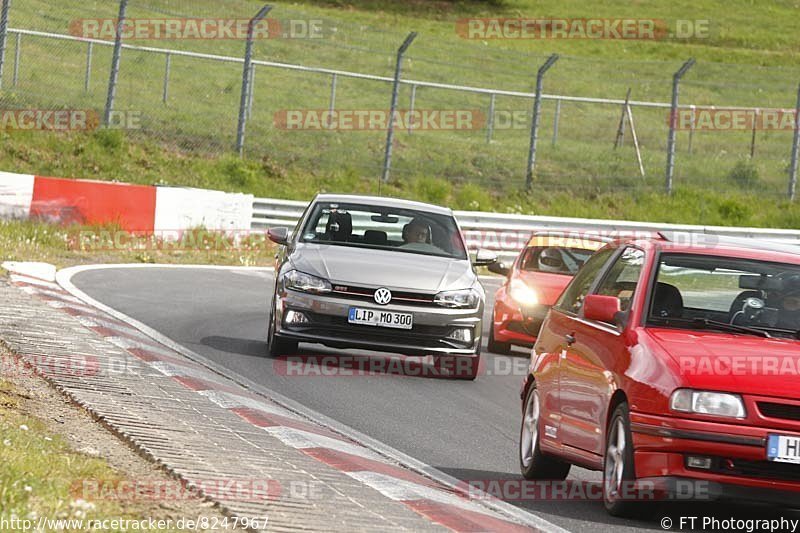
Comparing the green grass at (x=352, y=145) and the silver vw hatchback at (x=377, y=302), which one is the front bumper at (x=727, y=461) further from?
the green grass at (x=352, y=145)

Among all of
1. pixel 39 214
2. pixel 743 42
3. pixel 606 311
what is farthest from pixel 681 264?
pixel 743 42

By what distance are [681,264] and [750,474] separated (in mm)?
1615

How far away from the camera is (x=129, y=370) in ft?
36.3

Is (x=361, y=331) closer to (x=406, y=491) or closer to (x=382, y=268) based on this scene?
(x=382, y=268)

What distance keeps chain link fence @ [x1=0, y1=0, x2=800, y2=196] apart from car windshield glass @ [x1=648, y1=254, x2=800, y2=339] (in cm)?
1944

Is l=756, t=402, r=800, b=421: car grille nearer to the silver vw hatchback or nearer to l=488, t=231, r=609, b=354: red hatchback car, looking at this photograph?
the silver vw hatchback

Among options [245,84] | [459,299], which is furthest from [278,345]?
[245,84]

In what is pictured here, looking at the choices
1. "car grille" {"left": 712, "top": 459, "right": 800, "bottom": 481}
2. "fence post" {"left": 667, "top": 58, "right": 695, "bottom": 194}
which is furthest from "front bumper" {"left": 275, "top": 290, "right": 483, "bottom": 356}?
"fence post" {"left": 667, "top": 58, "right": 695, "bottom": 194}

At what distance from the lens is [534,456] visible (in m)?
9.23

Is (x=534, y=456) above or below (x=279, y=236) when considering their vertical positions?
below

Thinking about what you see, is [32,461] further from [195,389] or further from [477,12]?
[477,12]

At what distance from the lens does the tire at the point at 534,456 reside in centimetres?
920

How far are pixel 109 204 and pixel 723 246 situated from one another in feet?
51.7

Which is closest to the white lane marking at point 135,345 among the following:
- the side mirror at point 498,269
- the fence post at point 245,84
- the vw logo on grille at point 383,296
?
the vw logo on grille at point 383,296
